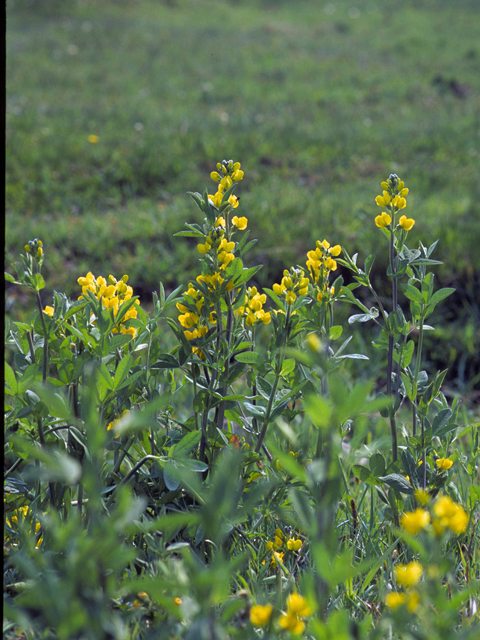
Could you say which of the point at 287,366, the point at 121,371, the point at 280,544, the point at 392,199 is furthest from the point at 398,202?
the point at 280,544

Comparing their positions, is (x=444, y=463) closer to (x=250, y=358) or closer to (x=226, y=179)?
(x=250, y=358)

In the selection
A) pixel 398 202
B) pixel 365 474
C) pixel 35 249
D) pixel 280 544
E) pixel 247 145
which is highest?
pixel 398 202

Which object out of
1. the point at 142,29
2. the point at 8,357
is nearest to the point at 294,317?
the point at 8,357

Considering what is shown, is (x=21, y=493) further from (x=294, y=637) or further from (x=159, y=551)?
(x=294, y=637)

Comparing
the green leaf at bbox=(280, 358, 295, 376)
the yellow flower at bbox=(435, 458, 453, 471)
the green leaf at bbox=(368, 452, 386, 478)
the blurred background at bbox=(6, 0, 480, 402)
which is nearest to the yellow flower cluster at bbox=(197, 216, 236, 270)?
the green leaf at bbox=(280, 358, 295, 376)

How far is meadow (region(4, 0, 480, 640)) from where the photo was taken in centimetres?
75

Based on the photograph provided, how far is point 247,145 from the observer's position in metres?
5.44

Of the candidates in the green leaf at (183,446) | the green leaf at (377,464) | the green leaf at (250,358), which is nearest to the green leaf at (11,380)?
the green leaf at (183,446)

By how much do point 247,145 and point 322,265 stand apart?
4.46 m

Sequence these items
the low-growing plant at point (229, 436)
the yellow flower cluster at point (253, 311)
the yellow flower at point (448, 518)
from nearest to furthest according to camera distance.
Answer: the yellow flower at point (448, 518) → the low-growing plant at point (229, 436) → the yellow flower cluster at point (253, 311)

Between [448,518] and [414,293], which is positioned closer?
[448,518]

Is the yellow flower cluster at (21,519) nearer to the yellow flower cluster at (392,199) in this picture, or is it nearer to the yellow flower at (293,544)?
the yellow flower at (293,544)

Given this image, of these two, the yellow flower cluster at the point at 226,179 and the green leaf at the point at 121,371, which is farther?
the yellow flower cluster at the point at 226,179

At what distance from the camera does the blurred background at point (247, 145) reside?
344cm
